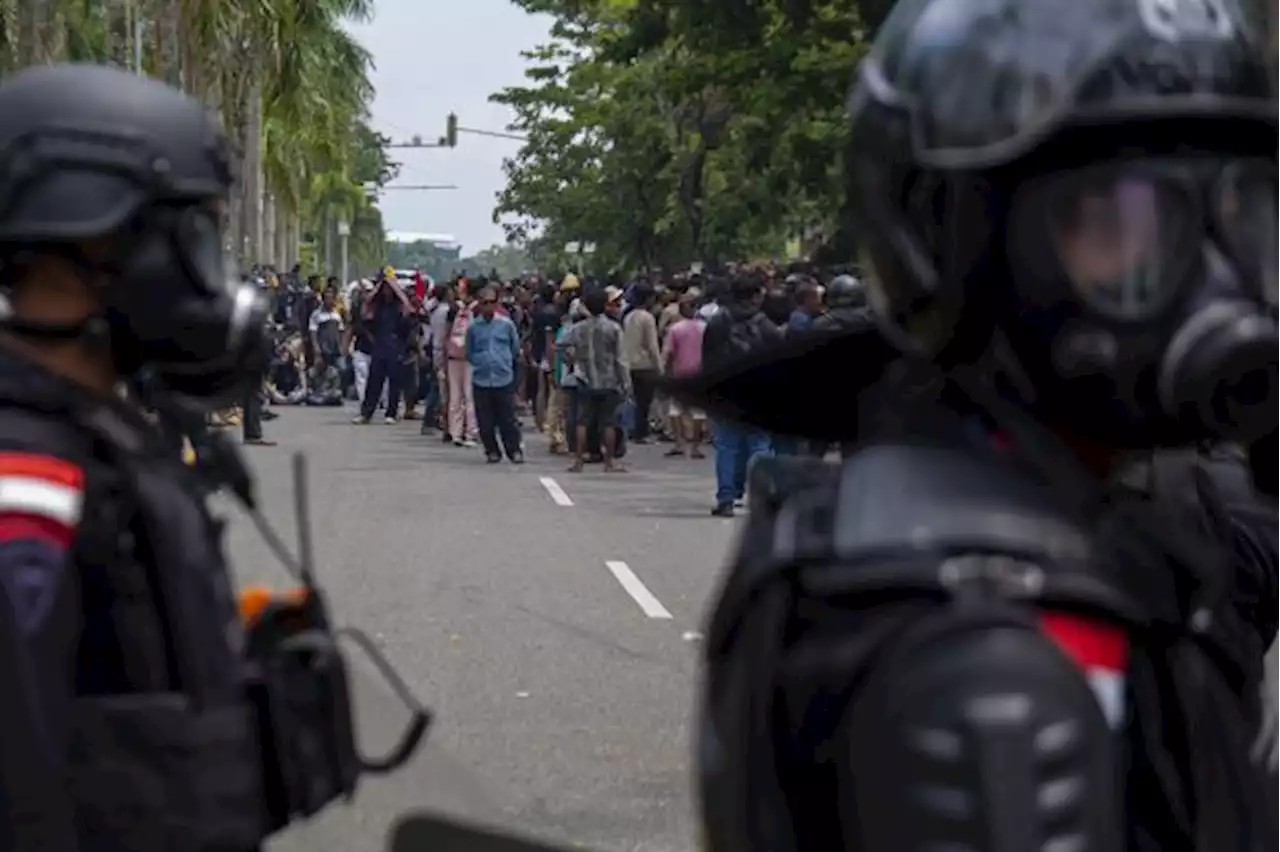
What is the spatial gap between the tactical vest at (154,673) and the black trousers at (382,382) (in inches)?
953

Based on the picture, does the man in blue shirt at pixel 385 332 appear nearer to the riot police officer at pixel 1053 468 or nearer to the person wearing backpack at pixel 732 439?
the person wearing backpack at pixel 732 439

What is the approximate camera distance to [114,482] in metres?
2.78

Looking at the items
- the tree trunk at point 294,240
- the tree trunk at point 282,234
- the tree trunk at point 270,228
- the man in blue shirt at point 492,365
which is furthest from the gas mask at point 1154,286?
the tree trunk at point 294,240

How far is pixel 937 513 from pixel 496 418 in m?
20.3

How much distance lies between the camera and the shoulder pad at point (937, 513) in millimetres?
1597

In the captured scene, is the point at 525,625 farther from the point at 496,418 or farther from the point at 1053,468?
the point at 496,418

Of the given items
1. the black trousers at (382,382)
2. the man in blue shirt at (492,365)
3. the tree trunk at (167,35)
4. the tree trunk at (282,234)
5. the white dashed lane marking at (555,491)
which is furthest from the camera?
the tree trunk at (282,234)

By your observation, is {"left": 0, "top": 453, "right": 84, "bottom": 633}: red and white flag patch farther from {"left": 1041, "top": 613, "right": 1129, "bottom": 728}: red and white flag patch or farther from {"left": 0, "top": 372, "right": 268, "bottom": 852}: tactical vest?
{"left": 1041, "top": 613, "right": 1129, "bottom": 728}: red and white flag patch

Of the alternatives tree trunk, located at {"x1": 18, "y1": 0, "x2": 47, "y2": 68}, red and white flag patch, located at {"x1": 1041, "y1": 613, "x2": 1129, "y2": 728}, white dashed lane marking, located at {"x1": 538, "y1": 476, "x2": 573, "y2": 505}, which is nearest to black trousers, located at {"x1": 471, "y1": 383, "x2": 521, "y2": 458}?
white dashed lane marking, located at {"x1": 538, "y1": 476, "x2": 573, "y2": 505}

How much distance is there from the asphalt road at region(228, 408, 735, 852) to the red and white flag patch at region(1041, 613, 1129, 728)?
51 cm

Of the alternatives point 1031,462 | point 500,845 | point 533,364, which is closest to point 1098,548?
point 1031,462

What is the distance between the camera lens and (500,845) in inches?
79.9

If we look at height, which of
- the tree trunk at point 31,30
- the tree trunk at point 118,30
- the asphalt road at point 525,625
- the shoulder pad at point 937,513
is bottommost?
the asphalt road at point 525,625

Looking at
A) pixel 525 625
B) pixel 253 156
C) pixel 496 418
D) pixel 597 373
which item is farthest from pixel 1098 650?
pixel 253 156
